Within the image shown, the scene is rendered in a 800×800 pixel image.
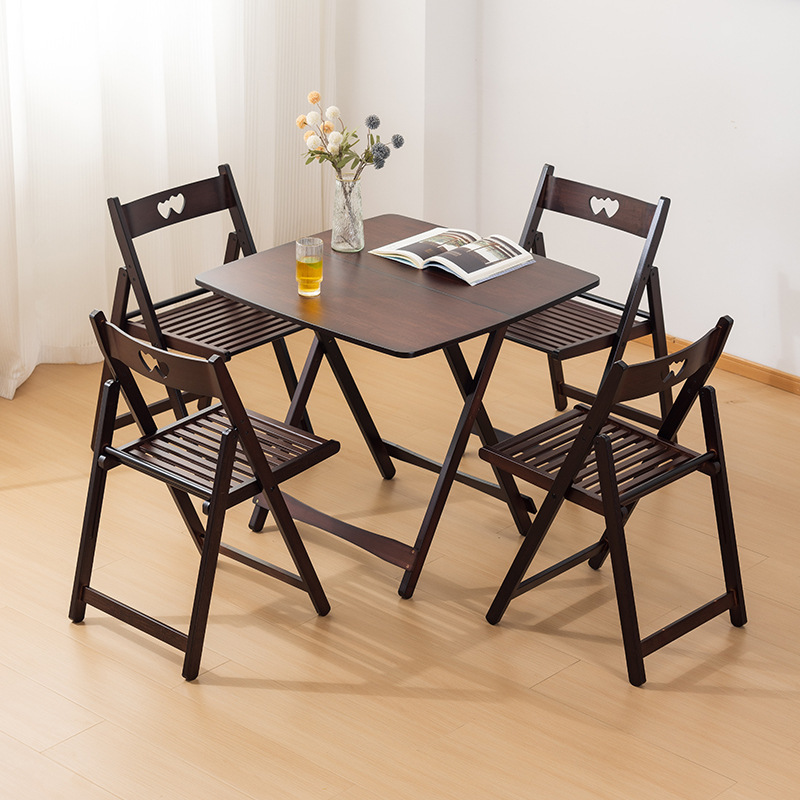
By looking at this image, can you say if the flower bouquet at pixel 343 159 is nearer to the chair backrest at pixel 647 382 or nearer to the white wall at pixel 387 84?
the chair backrest at pixel 647 382

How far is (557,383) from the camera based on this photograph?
3.96 meters

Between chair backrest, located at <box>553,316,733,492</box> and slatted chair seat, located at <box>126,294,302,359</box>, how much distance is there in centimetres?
108

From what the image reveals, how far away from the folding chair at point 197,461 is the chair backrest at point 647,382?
62cm

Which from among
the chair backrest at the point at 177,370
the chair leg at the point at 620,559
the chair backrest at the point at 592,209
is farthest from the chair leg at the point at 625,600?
the chair backrest at the point at 592,209

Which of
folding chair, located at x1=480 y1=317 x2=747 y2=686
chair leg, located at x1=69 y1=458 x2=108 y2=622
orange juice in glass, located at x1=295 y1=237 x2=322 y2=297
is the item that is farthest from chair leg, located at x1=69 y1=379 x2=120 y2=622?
folding chair, located at x1=480 y1=317 x2=747 y2=686

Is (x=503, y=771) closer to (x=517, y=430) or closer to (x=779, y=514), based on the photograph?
(x=779, y=514)

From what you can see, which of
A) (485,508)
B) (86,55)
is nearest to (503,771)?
(485,508)

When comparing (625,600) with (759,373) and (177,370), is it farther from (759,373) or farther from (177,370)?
(759,373)

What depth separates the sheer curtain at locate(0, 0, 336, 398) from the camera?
4086 mm

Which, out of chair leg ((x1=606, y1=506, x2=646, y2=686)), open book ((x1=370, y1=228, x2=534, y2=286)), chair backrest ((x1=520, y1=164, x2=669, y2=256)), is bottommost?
chair leg ((x1=606, y1=506, x2=646, y2=686))

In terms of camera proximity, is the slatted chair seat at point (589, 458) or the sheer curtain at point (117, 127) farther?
the sheer curtain at point (117, 127)

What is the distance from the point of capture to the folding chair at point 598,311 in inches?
135

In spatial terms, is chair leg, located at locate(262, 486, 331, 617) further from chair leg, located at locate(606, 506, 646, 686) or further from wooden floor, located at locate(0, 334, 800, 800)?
chair leg, located at locate(606, 506, 646, 686)

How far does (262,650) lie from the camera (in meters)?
2.85
